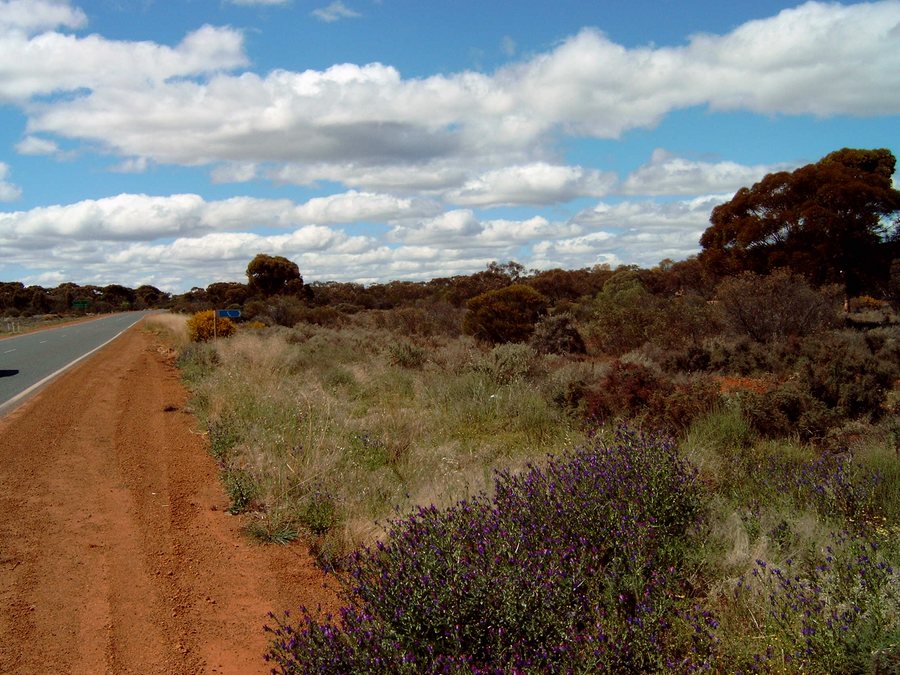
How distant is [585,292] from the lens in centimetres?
4812

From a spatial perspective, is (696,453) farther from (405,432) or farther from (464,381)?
(464,381)

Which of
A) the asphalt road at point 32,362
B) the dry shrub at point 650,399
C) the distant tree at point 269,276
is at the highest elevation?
the distant tree at point 269,276

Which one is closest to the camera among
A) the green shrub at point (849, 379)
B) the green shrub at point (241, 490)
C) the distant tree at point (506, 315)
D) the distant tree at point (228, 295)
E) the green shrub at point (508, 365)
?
the green shrub at point (241, 490)

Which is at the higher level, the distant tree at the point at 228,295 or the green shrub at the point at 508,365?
the distant tree at the point at 228,295

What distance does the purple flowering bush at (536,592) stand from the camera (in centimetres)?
325

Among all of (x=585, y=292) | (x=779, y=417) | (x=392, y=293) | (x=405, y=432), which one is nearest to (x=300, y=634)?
(x=405, y=432)

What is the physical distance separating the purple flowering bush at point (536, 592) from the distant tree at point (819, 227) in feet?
70.5

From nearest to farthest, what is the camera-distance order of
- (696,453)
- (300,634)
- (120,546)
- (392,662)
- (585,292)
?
(392,662)
(300,634)
(120,546)
(696,453)
(585,292)

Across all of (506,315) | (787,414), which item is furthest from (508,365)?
(506,315)

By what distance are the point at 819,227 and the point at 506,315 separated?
436 inches

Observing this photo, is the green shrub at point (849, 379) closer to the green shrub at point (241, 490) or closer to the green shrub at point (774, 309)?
the green shrub at point (774, 309)

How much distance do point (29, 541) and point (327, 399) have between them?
4900mm

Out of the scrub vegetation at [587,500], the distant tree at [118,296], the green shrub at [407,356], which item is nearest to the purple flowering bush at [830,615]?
the scrub vegetation at [587,500]

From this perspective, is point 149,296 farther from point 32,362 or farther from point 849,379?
point 849,379
